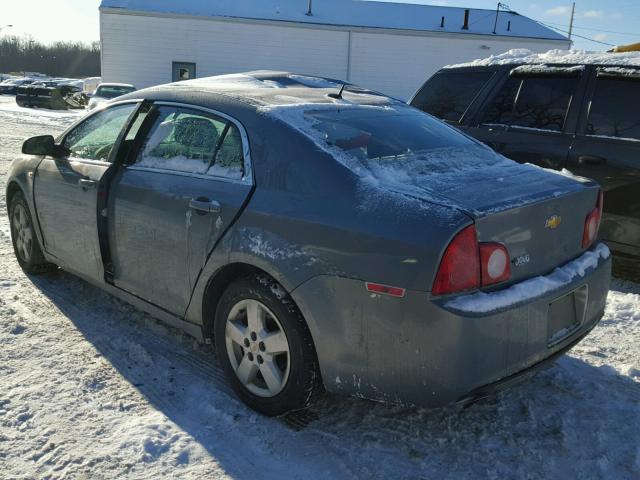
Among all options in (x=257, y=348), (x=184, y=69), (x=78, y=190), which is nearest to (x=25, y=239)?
(x=78, y=190)

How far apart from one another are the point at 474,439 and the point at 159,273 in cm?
187

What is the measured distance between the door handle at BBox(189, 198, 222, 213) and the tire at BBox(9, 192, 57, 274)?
210 cm

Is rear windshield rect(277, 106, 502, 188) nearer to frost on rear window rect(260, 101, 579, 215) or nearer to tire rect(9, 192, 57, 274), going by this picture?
frost on rear window rect(260, 101, 579, 215)

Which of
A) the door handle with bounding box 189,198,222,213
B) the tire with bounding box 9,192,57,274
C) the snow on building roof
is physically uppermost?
the snow on building roof

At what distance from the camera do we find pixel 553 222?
272cm

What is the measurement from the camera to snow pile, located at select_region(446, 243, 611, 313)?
7.63ft

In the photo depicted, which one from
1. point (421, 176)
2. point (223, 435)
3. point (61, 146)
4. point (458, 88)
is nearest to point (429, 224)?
point (421, 176)

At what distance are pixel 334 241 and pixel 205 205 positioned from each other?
2.70ft

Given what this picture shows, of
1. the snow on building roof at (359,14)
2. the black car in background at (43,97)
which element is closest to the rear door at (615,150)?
the snow on building roof at (359,14)

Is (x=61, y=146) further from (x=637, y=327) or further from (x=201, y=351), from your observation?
(x=637, y=327)

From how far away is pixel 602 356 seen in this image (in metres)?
3.66

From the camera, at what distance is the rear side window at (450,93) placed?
230 inches

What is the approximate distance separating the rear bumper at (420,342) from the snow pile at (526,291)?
0.02 meters

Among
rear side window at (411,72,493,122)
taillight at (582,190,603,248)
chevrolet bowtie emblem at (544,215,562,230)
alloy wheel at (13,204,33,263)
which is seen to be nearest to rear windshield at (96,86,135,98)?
rear side window at (411,72,493,122)
